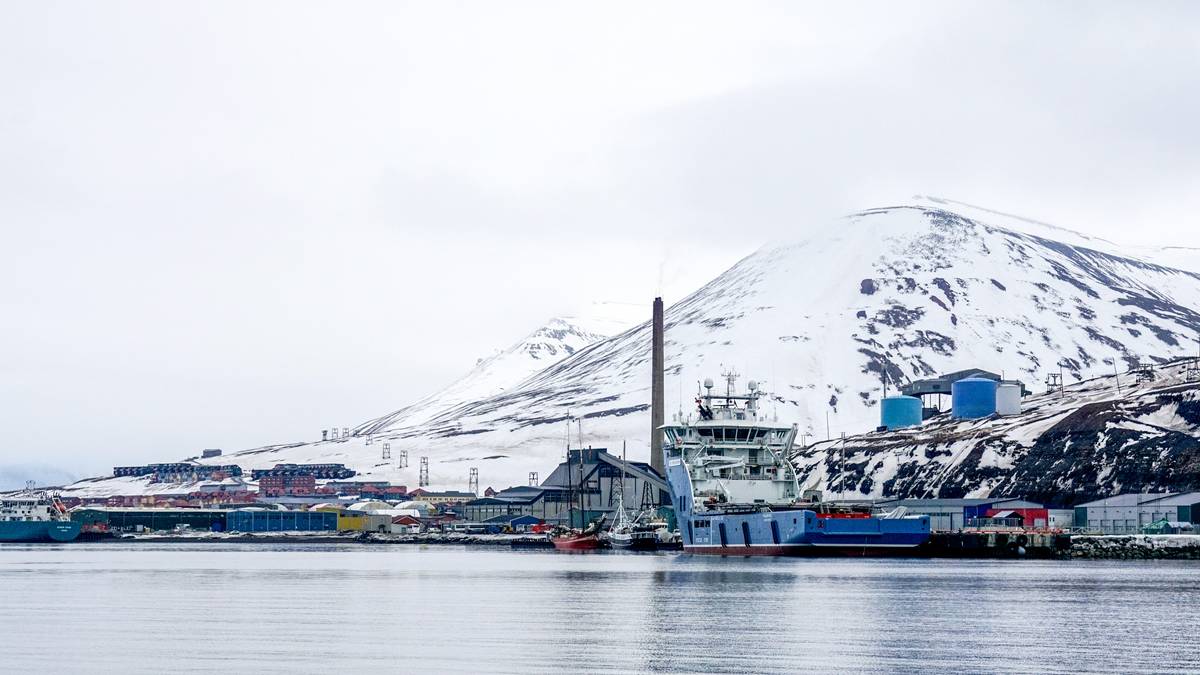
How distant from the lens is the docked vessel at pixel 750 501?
387ft

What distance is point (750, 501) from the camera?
127250 millimetres

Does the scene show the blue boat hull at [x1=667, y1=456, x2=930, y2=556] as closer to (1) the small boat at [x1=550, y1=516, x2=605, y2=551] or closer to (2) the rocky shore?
(2) the rocky shore

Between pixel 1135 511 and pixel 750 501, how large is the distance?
39.6m

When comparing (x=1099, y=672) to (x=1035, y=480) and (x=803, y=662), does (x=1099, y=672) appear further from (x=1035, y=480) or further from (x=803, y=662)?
(x=1035, y=480)

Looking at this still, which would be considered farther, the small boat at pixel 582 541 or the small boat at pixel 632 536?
the small boat at pixel 582 541

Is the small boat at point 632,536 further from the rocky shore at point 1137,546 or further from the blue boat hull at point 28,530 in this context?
the blue boat hull at point 28,530

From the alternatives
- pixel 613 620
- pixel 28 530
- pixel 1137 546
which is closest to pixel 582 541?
pixel 1137 546

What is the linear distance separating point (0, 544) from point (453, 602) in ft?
446

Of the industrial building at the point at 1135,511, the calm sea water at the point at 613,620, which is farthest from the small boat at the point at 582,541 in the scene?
the calm sea water at the point at 613,620

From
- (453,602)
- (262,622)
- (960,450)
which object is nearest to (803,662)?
(262,622)

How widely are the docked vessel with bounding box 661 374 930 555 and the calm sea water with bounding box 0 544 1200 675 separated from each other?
44.8ft

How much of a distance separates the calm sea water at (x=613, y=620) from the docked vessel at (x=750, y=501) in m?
13.7

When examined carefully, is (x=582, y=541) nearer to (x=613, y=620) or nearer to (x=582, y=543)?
(x=582, y=543)

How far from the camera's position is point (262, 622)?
5875 cm
